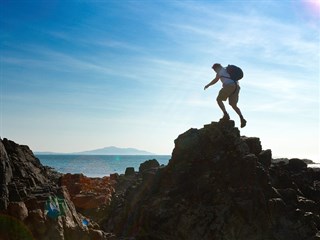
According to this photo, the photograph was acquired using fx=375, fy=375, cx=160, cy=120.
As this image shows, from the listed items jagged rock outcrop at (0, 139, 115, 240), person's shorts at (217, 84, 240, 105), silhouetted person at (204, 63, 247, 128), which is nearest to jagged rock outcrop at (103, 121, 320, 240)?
silhouetted person at (204, 63, 247, 128)

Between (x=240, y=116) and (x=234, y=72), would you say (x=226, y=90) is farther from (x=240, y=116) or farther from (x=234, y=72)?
(x=240, y=116)

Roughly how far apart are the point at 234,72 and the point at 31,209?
11903 mm

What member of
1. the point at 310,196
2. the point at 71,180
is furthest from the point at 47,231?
the point at 71,180

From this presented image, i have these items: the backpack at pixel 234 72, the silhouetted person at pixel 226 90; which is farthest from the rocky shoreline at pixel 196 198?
the backpack at pixel 234 72

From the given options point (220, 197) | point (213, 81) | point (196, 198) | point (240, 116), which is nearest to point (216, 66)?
point (213, 81)

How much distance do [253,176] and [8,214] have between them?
35.4 feet

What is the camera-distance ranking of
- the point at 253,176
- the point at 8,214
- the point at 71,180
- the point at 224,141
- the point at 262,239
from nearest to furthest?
the point at 8,214 < the point at 262,239 < the point at 253,176 < the point at 224,141 < the point at 71,180

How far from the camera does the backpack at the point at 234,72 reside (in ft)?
63.6

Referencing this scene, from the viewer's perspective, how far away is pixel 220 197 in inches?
669

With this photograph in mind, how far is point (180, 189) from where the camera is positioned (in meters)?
18.0

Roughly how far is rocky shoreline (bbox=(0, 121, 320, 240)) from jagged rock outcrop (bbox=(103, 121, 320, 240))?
42 millimetres

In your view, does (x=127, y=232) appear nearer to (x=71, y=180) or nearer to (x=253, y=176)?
(x=253, y=176)

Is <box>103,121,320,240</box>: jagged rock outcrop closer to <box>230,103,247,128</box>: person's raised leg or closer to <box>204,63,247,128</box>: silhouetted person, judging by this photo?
<box>230,103,247,128</box>: person's raised leg

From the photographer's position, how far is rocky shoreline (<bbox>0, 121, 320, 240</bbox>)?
43.2 ft
